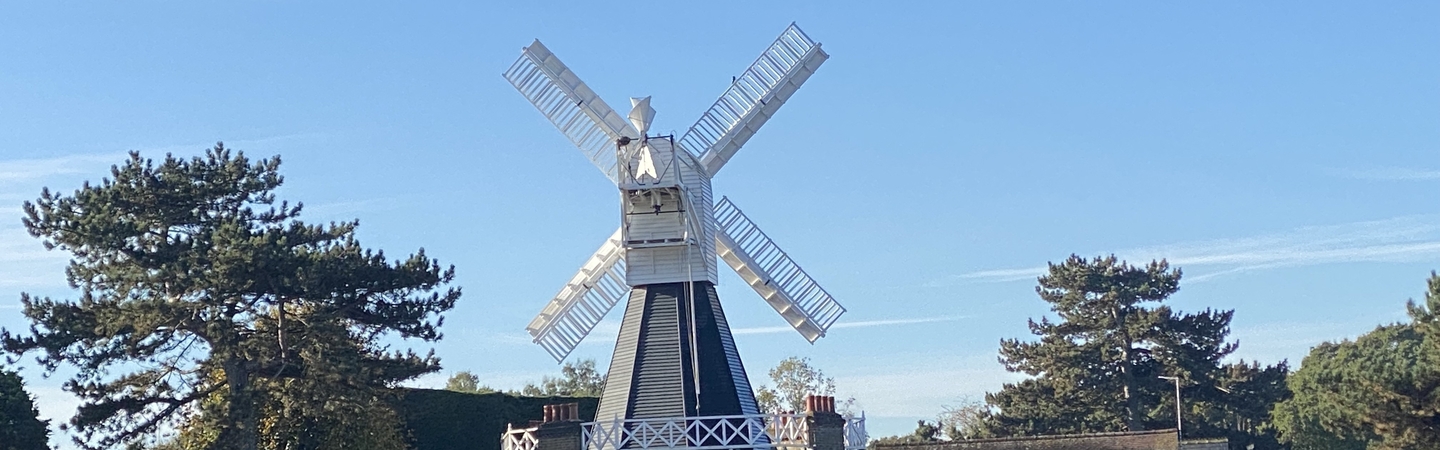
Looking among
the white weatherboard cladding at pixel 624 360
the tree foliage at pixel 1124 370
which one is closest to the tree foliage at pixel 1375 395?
Answer: the tree foliage at pixel 1124 370

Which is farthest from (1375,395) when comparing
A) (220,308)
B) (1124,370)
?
(220,308)

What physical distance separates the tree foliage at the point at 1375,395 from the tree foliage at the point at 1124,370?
10.9 feet

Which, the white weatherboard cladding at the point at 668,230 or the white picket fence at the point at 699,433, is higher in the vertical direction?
the white weatherboard cladding at the point at 668,230

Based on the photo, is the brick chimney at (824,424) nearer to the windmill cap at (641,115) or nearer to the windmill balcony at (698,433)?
the windmill balcony at (698,433)

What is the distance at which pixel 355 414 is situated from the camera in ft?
114

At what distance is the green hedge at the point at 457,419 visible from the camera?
38.8 meters

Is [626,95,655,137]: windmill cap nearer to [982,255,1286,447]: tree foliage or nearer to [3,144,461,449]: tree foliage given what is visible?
[3,144,461,449]: tree foliage

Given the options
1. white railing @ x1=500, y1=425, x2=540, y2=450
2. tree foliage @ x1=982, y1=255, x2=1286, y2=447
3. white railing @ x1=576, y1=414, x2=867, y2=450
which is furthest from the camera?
tree foliage @ x1=982, y1=255, x2=1286, y2=447

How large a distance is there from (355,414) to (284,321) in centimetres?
249

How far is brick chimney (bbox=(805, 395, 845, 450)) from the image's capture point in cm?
2930

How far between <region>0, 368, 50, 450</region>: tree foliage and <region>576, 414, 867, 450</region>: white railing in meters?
11.8

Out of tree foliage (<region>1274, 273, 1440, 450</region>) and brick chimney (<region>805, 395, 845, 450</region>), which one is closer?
brick chimney (<region>805, 395, 845, 450</region>)

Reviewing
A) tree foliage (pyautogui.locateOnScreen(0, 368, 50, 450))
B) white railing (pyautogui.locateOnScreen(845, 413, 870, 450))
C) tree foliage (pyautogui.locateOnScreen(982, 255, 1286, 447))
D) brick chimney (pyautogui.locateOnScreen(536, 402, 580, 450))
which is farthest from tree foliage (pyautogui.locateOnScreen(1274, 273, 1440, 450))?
tree foliage (pyautogui.locateOnScreen(0, 368, 50, 450))

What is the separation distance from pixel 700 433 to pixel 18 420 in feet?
46.4
